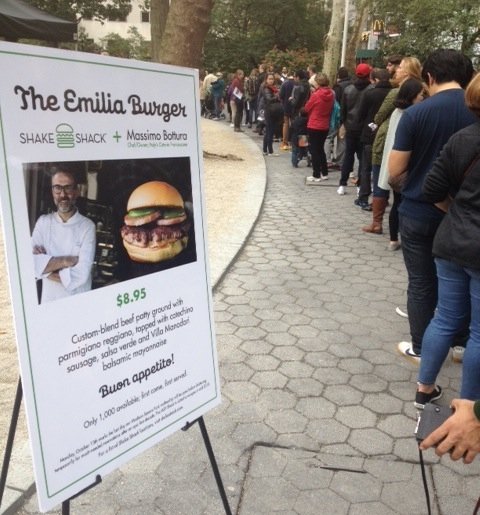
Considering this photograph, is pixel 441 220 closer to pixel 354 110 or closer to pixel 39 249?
pixel 39 249

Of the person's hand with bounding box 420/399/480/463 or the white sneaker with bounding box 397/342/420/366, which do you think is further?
the white sneaker with bounding box 397/342/420/366

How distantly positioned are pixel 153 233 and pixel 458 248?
1.49 metres

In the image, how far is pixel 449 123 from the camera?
10.3 feet

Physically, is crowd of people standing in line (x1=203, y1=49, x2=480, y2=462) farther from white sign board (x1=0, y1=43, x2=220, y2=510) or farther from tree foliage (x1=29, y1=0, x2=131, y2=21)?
tree foliage (x1=29, y1=0, x2=131, y2=21)

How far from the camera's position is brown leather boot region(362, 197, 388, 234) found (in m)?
6.56

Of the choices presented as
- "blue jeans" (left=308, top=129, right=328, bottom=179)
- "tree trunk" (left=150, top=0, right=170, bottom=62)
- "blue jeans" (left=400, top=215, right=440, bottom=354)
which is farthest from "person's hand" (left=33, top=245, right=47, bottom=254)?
"tree trunk" (left=150, top=0, right=170, bottom=62)

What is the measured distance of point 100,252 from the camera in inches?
67.0

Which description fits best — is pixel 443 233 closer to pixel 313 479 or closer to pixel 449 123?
pixel 449 123

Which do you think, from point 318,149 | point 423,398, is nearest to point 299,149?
point 318,149

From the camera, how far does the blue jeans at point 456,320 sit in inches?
105

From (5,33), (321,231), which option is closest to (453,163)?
(321,231)

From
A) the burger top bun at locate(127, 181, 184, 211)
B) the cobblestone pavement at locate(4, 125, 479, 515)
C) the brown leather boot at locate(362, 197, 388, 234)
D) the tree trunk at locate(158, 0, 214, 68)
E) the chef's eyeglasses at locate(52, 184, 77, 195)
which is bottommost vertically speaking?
the cobblestone pavement at locate(4, 125, 479, 515)

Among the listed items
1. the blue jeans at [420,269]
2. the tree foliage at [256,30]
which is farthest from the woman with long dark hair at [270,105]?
the tree foliage at [256,30]

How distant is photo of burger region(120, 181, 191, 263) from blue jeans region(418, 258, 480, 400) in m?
1.44
